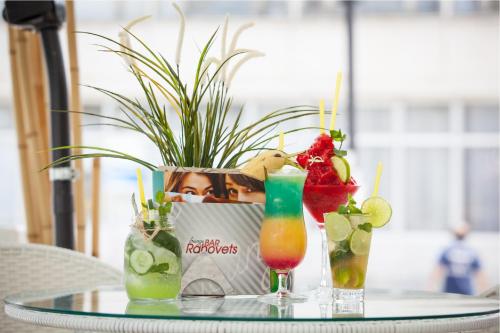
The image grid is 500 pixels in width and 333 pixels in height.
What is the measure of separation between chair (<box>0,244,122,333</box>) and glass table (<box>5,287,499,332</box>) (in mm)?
526

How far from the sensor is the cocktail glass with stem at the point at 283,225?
1479 millimetres

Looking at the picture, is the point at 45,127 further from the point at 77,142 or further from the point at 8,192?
the point at 8,192

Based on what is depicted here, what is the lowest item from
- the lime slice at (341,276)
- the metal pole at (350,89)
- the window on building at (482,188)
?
the window on building at (482,188)

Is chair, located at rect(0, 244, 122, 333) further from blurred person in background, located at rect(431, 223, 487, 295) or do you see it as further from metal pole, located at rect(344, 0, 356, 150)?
blurred person in background, located at rect(431, 223, 487, 295)

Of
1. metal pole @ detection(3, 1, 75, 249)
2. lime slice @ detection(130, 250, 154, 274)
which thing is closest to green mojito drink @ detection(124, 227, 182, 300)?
lime slice @ detection(130, 250, 154, 274)

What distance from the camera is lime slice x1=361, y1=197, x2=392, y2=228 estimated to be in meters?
1.49

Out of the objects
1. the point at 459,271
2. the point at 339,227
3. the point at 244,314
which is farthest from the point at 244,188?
the point at 459,271

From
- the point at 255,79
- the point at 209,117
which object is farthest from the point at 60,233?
the point at 255,79

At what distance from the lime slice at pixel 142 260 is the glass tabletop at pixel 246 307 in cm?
6

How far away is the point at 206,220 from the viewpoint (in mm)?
1525

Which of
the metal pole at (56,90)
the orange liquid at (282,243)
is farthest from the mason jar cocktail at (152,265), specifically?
the metal pole at (56,90)

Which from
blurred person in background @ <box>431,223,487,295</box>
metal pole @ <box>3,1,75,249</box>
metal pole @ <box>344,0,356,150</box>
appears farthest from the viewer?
blurred person in background @ <box>431,223,487,295</box>

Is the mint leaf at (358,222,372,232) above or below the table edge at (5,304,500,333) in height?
above

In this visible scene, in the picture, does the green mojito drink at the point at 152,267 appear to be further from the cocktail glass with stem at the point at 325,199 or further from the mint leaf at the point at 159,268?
the cocktail glass with stem at the point at 325,199
